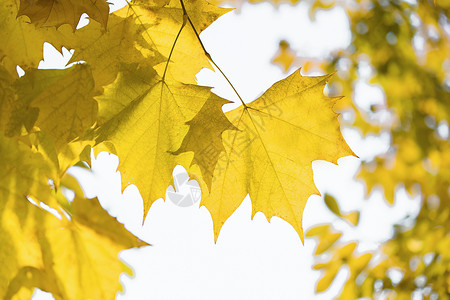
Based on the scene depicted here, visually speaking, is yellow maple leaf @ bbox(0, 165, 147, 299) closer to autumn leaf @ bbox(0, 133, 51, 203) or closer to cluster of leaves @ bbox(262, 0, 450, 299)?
autumn leaf @ bbox(0, 133, 51, 203)

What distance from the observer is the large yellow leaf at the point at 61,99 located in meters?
0.62

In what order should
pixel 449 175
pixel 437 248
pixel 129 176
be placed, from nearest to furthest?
pixel 129 176 < pixel 437 248 < pixel 449 175

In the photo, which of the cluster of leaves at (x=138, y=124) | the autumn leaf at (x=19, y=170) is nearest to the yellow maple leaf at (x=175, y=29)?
the cluster of leaves at (x=138, y=124)

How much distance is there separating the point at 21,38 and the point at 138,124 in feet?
0.90

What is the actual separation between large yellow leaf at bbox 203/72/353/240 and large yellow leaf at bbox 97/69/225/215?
11 cm

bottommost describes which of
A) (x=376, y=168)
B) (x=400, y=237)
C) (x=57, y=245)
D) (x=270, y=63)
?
(x=57, y=245)

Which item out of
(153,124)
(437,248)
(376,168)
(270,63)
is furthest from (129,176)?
(270,63)

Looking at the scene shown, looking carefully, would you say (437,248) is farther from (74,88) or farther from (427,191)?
(74,88)

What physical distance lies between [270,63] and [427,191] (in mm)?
1335

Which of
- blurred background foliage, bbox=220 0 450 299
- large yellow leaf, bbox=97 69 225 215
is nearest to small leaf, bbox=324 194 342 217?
blurred background foliage, bbox=220 0 450 299

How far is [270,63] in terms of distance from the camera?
2.88 metres

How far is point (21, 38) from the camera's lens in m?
0.71

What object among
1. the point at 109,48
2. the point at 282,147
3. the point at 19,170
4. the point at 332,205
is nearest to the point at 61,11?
the point at 109,48

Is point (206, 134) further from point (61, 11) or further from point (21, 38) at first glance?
point (21, 38)
